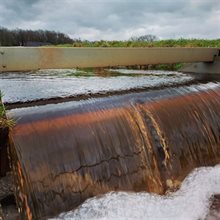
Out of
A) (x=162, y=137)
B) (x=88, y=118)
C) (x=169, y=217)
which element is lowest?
(x=169, y=217)

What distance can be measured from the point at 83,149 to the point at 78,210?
2.09 ft

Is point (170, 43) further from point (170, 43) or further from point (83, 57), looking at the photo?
point (83, 57)

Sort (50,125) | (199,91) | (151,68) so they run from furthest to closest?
1. (151,68)
2. (199,91)
3. (50,125)

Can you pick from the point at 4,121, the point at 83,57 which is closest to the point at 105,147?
the point at 4,121

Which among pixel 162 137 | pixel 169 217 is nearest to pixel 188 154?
pixel 162 137

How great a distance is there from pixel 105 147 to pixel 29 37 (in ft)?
48.4

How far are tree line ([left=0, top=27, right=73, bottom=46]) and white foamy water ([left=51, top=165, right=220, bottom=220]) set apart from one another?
11.8 meters

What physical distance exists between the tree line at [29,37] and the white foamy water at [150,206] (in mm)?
11811

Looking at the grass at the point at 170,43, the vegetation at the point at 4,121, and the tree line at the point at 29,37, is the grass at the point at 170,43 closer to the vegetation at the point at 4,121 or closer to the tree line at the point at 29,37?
the tree line at the point at 29,37

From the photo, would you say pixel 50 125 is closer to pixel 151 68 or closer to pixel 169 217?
pixel 169 217

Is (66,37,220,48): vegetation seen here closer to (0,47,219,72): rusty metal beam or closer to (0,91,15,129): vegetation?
(0,47,219,72): rusty metal beam

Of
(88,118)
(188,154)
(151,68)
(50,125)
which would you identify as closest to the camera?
(50,125)

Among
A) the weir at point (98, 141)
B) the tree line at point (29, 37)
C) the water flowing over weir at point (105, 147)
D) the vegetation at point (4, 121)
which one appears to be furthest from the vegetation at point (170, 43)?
the vegetation at point (4, 121)

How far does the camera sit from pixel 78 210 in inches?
141
